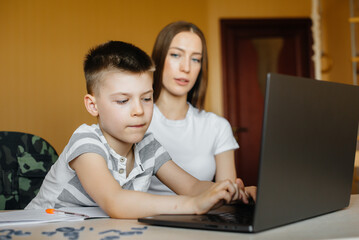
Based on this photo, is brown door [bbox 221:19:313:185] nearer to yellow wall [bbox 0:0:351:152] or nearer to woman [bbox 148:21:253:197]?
yellow wall [bbox 0:0:351:152]

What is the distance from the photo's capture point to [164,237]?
28.0 inches

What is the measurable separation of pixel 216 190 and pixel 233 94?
3.67 meters

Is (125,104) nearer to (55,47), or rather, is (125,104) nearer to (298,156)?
(298,156)

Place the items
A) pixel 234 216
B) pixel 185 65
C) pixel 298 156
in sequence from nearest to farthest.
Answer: pixel 298 156 < pixel 234 216 < pixel 185 65

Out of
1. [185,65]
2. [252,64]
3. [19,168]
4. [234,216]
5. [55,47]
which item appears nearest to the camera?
[234,216]

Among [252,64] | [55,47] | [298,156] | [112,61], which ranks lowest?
[298,156]

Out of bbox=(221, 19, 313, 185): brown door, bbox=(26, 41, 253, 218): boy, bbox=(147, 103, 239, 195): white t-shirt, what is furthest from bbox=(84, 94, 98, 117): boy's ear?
bbox=(221, 19, 313, 185): brown door

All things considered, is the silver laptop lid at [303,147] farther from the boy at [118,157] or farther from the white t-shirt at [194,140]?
the white t-shirt at [194,140]

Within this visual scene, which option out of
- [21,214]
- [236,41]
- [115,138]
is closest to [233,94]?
[236,41]

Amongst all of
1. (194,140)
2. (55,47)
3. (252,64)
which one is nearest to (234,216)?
(194,140)

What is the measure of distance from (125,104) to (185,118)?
77 cm

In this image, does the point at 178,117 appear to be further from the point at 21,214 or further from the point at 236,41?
the point at 236,41

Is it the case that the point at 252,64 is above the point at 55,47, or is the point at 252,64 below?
below

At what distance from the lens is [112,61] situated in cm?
117
